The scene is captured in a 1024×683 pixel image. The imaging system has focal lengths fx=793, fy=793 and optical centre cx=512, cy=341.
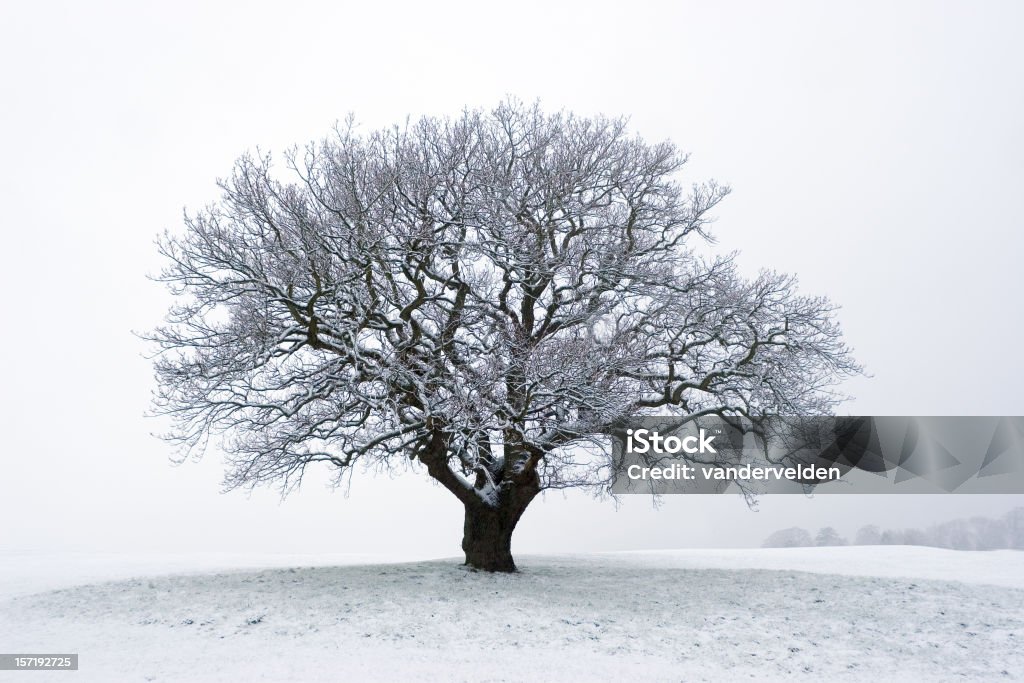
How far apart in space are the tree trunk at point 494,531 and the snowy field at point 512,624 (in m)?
0.59

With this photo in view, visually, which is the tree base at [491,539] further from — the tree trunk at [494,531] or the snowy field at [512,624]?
the snowy field at [512,624]

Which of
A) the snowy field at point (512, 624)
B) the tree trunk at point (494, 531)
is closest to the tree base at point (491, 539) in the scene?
the tree trunk at point (494, 531)

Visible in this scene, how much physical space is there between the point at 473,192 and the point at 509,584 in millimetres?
7705

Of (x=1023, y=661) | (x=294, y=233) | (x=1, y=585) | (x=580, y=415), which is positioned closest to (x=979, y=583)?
(x=1023, y=661)

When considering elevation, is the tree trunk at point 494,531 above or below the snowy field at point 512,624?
above

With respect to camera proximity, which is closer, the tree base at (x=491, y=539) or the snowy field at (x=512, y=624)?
the snowy field at (x=512, y=624)

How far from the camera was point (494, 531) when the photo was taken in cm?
1714

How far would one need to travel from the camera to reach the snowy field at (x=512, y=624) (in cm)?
1009

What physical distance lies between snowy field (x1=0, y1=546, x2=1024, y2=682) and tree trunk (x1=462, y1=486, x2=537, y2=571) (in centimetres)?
59

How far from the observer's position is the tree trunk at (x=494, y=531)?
17.0 m

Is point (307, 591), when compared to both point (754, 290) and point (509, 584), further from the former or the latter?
point (754, 290)

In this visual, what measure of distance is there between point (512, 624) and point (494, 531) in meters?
5.23

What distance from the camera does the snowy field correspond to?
33.1ft

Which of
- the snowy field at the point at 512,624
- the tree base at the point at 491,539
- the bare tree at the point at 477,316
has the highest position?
the bare tree at the point at 477,316
